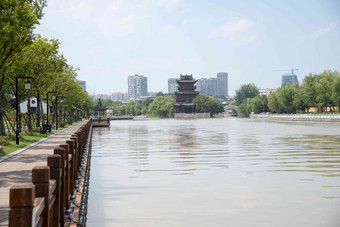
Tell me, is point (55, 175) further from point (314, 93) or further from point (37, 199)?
point (314, 93)

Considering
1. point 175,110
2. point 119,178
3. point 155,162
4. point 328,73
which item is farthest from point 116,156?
point 175,110

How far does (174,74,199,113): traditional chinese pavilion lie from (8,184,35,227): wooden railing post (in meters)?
147

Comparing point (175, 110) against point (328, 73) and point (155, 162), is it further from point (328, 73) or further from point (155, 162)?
point (155, 162)

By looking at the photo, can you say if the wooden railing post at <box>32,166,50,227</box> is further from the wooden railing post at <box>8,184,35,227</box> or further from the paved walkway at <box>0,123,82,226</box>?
the paved walkway at <box>0,123,82,226</box>

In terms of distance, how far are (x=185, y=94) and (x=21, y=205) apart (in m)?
151

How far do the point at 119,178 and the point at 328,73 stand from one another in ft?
278

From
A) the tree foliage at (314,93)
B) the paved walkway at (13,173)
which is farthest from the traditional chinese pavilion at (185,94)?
the paved walkway at (13,173)

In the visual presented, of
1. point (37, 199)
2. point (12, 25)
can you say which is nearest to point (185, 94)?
point (12, 25)

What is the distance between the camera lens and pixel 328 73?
94438 millimetres

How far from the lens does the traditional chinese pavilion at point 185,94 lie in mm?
151962

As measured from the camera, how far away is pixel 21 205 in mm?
3750

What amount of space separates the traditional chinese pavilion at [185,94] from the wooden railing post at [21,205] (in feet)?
483

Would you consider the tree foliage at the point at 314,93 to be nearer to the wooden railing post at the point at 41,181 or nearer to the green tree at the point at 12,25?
the green tree at the point at 12,25

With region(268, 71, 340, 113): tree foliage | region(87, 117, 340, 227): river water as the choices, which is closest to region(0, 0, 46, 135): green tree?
region(87, 117, 340, 227): river water
